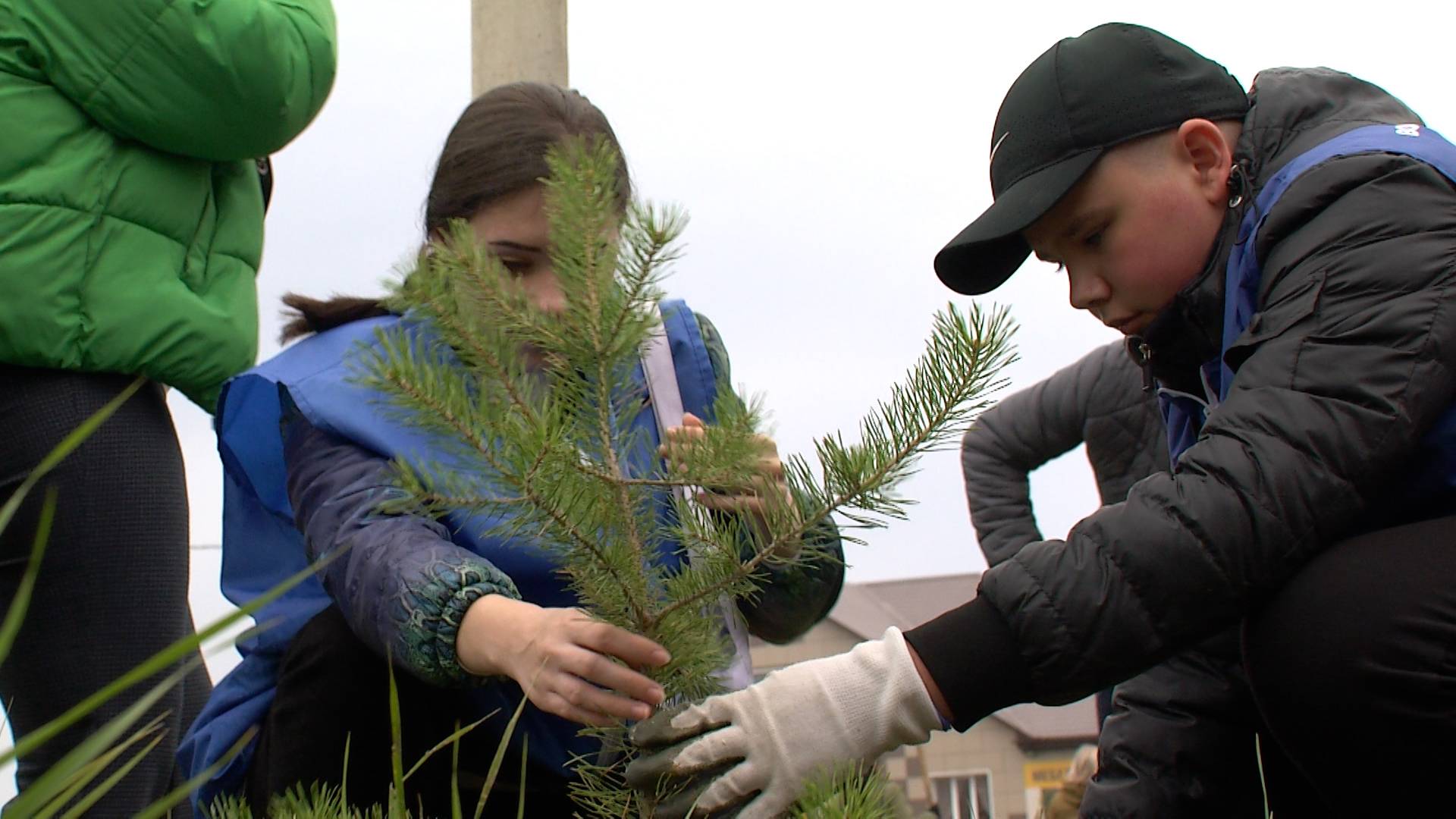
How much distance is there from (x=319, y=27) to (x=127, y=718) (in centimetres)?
140

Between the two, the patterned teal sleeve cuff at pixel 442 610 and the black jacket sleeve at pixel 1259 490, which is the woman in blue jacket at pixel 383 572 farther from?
the black jacket sleeve at pixel 1259 490

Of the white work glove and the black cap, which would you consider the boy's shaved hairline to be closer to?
the black cap

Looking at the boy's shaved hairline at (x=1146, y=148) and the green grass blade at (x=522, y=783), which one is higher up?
the boy's shaved hairline at (x=1146, y=148)

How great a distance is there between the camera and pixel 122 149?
1839mm

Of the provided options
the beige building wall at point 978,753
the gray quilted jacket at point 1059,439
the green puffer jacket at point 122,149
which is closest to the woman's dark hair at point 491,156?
the green puffer jacket at point 122,149

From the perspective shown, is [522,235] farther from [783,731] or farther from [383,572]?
[783,731]

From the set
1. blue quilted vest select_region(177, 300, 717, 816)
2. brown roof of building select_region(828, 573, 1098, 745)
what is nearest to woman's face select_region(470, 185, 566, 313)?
blue quilted vest select_region(177, 300, 717, 816)

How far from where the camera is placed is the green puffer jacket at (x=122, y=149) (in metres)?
1.74

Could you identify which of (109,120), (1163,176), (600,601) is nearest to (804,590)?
(600,601)

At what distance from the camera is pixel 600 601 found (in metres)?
1.26

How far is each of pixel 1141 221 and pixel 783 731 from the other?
753mm

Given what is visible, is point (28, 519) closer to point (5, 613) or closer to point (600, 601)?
point (5, 613)

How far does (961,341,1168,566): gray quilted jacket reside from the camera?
3133 millimetres

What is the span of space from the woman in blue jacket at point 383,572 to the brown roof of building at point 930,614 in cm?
908
